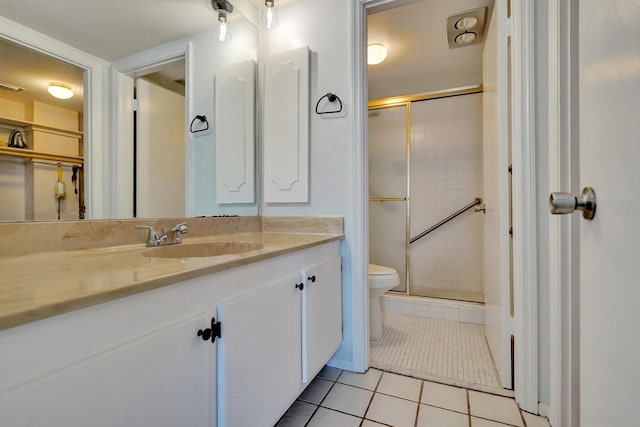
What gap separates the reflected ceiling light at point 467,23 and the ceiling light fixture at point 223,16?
147 centimetres

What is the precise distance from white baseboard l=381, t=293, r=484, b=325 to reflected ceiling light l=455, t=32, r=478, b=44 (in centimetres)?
198

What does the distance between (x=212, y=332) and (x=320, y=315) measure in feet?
2.13

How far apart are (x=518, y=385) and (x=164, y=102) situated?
2.10 metres

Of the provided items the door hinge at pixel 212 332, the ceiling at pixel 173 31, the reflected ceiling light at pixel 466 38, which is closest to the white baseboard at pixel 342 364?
the door hinge at pixel 212 332

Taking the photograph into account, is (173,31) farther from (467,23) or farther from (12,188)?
(467,23)

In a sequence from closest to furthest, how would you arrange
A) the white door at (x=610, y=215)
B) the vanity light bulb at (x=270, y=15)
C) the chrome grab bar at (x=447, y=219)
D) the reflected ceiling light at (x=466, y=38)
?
the white door at (x=610, y=215) < the vanity light bulb at (x=270, y=15) < the reflected ceiling light at (x=466, y=38) < the chrome grab bar at (x=447, y=219)

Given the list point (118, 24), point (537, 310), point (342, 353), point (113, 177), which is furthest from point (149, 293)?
point (537, 310)

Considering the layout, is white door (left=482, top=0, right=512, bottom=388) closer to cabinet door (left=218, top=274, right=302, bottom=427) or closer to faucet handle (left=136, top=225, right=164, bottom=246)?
cabinet door (left=218, top=274, right=302, bottom=427)

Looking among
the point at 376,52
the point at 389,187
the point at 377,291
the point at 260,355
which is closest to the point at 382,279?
the point at 377,291

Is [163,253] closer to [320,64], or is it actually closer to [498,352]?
[320,64]

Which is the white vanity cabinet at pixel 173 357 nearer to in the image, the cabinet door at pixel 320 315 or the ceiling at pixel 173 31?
the cabinet door at pixel 320 315

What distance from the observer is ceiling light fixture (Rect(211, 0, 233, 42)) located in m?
1.63

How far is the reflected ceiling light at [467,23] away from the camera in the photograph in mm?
1928

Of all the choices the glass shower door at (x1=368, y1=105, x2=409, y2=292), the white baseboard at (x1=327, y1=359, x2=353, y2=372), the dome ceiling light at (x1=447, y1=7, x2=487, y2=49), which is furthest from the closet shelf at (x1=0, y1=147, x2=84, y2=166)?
the glass shower door at (x1=368, y1=105, x2=409, y2=292)
